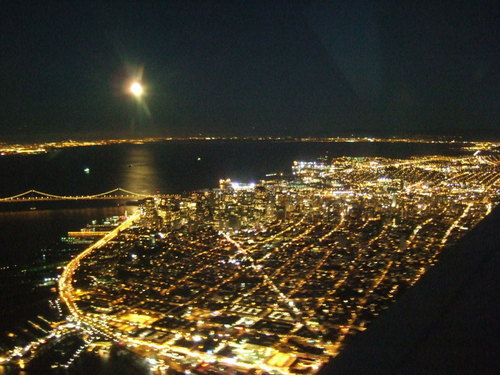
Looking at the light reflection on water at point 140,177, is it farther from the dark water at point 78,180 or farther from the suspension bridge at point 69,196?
the suspension bridge at point 69,196

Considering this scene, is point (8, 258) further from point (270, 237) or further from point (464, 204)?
point (464, 204)

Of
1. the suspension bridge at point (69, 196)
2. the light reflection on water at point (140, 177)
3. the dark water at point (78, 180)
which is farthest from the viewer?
the light reflection on water at point (140, 177)

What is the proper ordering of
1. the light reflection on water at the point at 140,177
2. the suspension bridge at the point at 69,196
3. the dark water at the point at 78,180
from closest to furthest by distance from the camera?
1. the dark water at the point at 78,180
2. the suspension bridge at the point at 69,196
3. the light reflection on water at the point at 140,177

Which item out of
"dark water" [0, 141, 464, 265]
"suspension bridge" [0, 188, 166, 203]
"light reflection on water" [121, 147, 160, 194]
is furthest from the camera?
"light reflection on water" [121, 147, 160, 194]

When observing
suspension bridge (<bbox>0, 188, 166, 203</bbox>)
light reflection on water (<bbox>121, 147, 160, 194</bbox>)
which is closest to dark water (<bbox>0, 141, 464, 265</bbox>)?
light reflection on water (<bbox>121, 147, 160, 194</bbox>)

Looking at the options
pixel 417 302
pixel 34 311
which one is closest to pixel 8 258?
pixel 34 311

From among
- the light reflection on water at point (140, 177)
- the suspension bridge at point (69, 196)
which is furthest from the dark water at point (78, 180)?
the suspension bridge at point (69, 196)

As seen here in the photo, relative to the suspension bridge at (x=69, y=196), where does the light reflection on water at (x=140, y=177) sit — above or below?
above

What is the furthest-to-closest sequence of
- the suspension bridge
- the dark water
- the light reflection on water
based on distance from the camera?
the light reflection on water < the suspension bridge < the dark water

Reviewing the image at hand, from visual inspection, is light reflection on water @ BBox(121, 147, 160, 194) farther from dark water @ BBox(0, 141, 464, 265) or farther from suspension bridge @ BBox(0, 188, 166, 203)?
suspension bridge @ BBox(0, 188, 166, 203)
